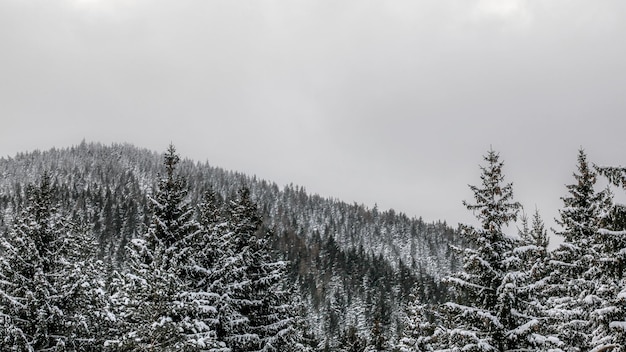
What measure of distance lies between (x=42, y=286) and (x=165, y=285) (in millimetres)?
8008

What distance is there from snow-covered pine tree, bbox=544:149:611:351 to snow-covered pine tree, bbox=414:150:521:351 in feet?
4.81

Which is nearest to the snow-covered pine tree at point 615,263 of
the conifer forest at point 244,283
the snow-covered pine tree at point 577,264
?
the conifer forest at point 244,283

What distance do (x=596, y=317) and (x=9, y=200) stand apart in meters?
196

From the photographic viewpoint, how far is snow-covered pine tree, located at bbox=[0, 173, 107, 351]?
19.3m

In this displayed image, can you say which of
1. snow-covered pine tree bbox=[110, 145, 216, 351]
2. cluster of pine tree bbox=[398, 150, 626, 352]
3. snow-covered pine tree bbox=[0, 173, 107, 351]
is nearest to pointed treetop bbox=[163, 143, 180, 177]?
snow-covered pine tree bbox=[110, 145, 216, 351]

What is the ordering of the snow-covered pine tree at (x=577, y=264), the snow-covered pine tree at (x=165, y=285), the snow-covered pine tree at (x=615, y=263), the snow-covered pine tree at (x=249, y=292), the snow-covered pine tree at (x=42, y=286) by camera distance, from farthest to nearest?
the snow-covered pine tree at (x=249, y=292)
the snow-covered pine tree at (x=42, y=286)
the snow-covered pine tree at (x=577, y=264)
the snow-covered pine tree at (x=165, y=285)
the snow-covered pine tree at (x=615, y=263)

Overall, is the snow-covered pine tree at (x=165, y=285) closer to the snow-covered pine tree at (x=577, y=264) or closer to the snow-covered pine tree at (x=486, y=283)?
the snow-covered pine tree at (x=486, y=283)

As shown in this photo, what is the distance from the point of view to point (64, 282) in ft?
69.6

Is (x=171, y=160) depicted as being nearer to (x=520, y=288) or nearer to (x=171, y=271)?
(x=171, y=271)

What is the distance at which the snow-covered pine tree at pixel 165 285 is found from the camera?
14188 mm

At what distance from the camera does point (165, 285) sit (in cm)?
1471

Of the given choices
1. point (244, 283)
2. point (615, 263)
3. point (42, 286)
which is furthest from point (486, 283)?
point (42, 286)

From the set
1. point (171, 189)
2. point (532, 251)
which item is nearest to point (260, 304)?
point (171, 189)

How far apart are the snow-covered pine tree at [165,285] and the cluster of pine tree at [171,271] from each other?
0.17 ft
